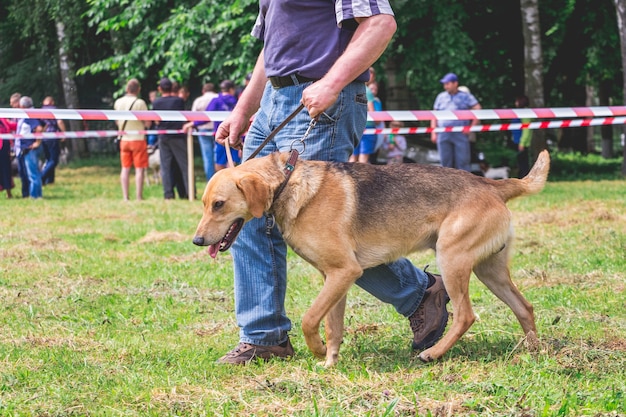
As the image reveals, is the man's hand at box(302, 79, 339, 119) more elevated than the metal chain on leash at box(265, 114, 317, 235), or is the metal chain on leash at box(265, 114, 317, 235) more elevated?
the man's hand at box(302, 79, 339, 119)

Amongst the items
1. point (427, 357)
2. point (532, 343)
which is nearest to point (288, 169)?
point (427, 357)

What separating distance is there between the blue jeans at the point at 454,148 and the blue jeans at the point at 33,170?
6878 millimetres

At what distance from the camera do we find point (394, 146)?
1814 cm

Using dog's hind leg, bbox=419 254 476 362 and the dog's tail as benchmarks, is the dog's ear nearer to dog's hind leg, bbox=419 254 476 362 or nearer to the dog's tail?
dog's hind leg, bbox=419 254 476 362

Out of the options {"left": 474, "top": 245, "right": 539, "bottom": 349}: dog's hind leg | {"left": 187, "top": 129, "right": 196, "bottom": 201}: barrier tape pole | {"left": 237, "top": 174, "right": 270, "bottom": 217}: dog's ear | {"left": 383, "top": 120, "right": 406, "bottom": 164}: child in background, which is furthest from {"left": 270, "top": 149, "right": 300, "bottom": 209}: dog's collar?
{"left": 383, "top": 120, "right": 406, "bottom": 164}: child in background

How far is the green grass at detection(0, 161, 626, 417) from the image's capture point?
12.0ft

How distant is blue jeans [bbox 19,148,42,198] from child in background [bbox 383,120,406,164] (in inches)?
260

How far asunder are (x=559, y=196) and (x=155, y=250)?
7.26 metres

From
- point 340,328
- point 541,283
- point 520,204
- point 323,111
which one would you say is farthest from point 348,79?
point 520,204

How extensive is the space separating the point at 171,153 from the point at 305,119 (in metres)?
10.8

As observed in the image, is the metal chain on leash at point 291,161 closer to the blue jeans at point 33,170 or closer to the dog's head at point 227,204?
the dog's head at point 227,204

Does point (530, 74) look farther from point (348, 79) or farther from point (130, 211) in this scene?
point (348, 79)

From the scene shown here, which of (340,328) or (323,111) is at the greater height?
(323,111)

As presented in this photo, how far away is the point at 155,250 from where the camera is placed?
28.7 ft
